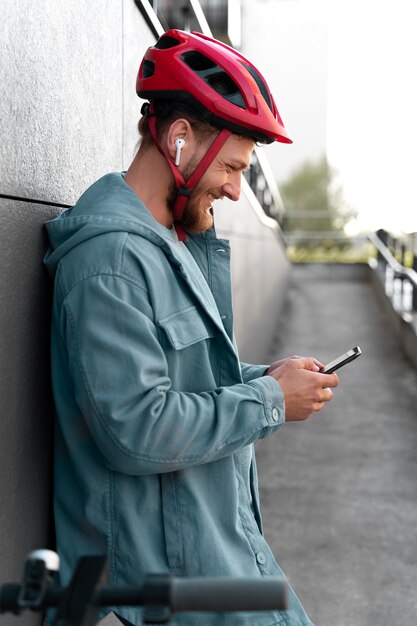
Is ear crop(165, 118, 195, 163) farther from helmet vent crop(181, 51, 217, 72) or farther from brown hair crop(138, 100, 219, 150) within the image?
helmet vent crop(181, 51, 217, 72)

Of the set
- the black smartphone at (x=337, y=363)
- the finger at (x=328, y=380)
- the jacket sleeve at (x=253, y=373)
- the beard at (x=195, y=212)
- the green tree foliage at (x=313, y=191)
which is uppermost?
the beard at (x=195, y=212)

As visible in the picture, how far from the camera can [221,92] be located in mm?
1927

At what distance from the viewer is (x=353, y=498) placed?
5945mm

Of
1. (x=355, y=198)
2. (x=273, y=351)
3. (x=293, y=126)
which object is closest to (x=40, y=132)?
(x=273, y=351)

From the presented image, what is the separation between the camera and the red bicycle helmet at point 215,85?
6.25ft

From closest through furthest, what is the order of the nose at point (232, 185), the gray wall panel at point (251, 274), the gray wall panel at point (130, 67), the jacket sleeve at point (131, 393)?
the jacket sleeve at point (131, 393) → the nose at point (232, 185) → the gray wall panel at point (130, 67) → the gray wall panel at point (251, 274)

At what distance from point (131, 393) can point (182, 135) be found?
0.66 m

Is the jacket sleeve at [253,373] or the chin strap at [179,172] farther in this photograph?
the jacket sleeve at [253,373]

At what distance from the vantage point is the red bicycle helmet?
1905mm

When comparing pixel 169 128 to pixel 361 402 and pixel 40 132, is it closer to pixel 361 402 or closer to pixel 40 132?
pixel 40 132

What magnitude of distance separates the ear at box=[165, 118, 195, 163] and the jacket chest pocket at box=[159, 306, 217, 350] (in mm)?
375

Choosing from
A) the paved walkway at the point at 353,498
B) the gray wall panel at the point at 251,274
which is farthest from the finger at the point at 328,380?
the gray wall panel at the point at 251,274

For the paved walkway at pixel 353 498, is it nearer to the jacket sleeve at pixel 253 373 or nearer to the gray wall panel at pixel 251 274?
the gray wall panel at pixel 251 274

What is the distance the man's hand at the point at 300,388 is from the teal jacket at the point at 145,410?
0.05 metres
